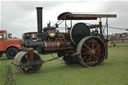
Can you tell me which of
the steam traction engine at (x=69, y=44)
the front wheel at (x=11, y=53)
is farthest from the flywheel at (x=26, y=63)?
the front wheel at (x=11, y=53)

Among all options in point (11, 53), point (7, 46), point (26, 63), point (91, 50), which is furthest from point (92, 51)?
point (7, 46)

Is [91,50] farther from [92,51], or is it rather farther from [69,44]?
[69,44]

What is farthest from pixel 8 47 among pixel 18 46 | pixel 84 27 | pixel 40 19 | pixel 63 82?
pixel 63 82

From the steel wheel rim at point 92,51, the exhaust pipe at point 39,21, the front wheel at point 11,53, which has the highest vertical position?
the exhaust pipe at point 39,21

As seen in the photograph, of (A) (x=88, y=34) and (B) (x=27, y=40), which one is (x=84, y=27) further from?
(B) (x=27, y=40)

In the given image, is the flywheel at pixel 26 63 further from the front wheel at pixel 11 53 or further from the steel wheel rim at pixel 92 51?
the front wheel at pixel 11 53

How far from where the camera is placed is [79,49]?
250 inches

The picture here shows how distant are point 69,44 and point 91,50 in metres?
0.88

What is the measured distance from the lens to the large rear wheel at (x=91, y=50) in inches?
261

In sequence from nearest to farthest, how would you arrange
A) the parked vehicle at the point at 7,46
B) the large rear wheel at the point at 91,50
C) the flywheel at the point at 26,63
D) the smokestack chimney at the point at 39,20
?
1. the flywheel at the point at 26,63
2. the smokestack chimney at the point at 39,20
3. the large rear wheel at the point at 91,50
4. the parked vehicle at the point at 7,46

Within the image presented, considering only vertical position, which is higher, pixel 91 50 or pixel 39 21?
pixel 39 21

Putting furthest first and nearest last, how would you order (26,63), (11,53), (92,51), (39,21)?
1. (11,53)
2. (92,51)
3. (39,21)
4. (26,63)

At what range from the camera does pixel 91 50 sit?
6715 millimetres

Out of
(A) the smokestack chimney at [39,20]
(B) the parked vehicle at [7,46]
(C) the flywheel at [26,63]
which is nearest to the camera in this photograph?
(C) the flywheel at [26,63]
